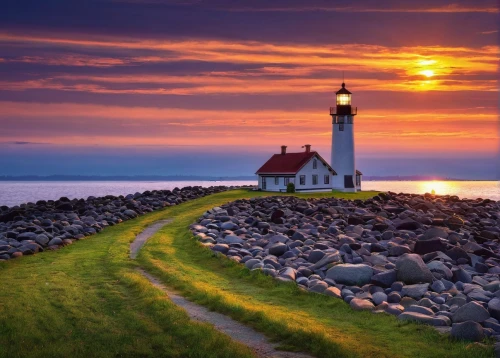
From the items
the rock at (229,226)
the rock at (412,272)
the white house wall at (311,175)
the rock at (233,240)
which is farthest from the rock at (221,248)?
the white house wall at (311,175)

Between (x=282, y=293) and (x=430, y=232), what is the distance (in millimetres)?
13074

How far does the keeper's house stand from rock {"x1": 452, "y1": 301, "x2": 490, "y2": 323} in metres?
47.0

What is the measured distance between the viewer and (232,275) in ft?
67.9

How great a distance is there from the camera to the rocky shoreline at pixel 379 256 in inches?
599

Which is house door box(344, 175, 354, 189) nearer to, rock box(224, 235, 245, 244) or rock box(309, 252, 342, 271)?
rock box(224, 235, 245, 244)

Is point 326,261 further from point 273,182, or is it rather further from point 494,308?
point 273,182

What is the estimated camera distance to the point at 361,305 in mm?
15234

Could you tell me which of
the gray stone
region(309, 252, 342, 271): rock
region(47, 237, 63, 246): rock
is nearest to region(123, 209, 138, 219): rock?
region(47, 237, 63, 246): rock

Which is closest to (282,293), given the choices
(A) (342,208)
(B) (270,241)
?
(B) (270,241)

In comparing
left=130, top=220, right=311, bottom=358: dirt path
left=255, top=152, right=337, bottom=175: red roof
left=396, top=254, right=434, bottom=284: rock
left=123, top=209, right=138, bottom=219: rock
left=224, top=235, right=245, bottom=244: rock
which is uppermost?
left=255, top=152, right=337, bottom=175: red roof

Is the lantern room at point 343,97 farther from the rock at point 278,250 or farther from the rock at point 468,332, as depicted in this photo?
the rock at point 468,332

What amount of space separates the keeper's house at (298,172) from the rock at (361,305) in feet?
149

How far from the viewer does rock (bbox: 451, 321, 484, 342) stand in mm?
12305

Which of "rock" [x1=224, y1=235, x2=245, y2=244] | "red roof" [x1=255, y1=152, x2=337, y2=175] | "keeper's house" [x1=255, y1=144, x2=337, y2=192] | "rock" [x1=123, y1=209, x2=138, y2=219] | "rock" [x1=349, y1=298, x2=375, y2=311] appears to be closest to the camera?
"rock" [x1=349, y1=298, x2=375, y2=311]
